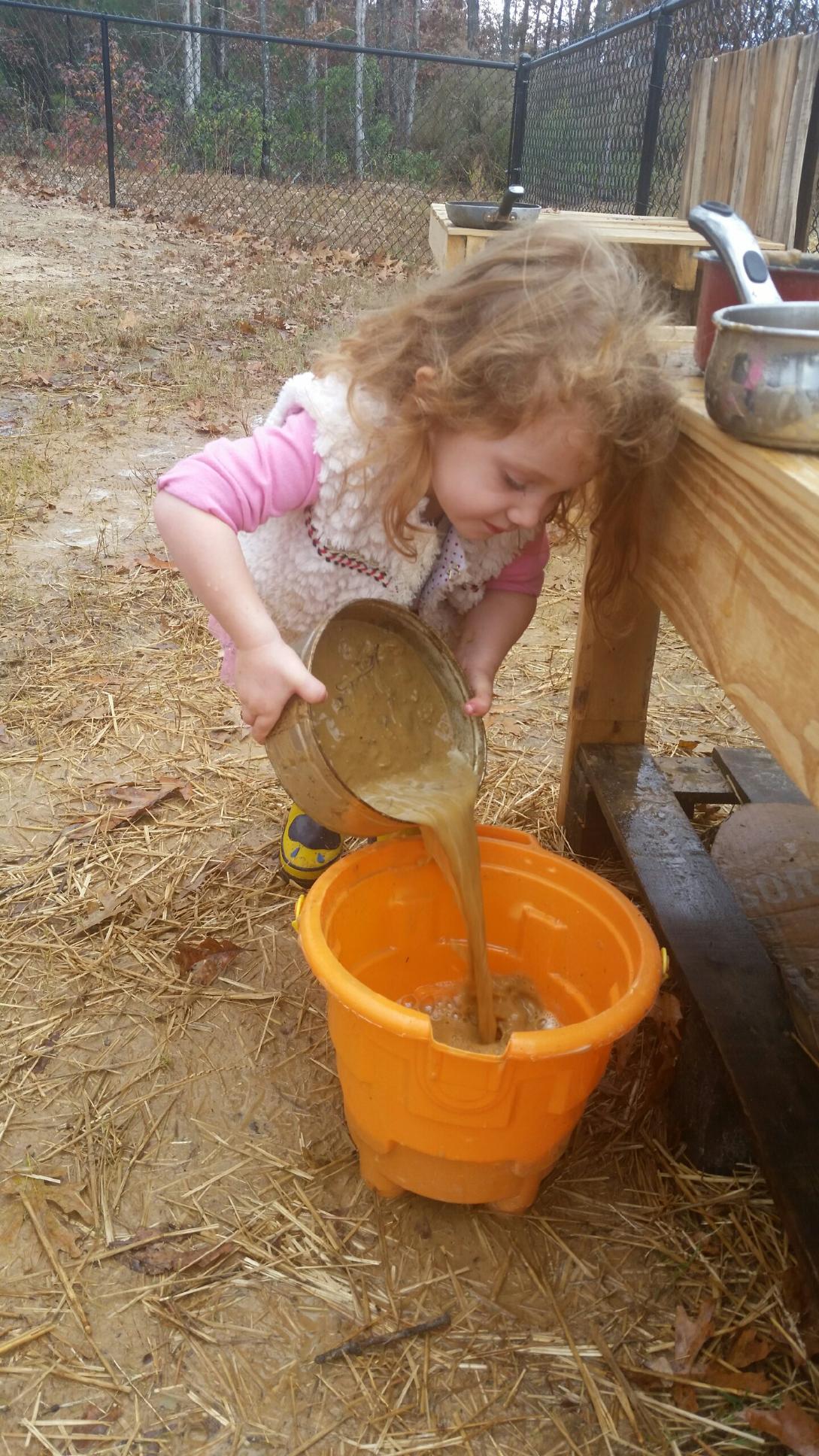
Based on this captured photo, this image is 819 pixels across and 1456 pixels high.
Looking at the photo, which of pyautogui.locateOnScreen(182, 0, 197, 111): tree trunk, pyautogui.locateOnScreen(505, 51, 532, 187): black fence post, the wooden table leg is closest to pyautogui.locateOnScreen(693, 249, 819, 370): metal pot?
the wooden table leg

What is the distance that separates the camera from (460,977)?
1960mm

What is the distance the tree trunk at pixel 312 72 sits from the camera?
16.2 meters

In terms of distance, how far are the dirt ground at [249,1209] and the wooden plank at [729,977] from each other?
Result: 0.18m

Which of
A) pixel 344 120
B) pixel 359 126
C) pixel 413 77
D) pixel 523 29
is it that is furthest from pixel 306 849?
pixel 523 29

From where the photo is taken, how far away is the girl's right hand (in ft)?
5.02

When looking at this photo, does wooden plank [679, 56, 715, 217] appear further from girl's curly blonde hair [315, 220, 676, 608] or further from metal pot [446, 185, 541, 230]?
girl's curly blonde hair [315, 220, 676, 608]

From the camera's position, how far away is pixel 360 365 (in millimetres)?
1769

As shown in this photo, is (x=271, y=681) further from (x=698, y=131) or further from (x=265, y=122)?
(x=265, y=122)

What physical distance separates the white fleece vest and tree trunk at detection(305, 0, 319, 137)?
1475 cm

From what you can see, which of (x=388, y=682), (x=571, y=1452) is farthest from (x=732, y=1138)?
(x=388, y=682)

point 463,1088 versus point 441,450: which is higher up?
point 441,450

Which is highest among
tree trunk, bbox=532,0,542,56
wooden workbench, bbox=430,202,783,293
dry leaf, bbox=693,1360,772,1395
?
tree trunk, bbox=532,0,542,56

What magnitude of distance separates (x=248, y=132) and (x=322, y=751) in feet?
48.4

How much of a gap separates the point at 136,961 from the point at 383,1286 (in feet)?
2.66
